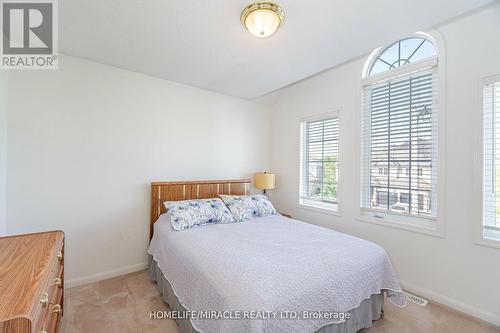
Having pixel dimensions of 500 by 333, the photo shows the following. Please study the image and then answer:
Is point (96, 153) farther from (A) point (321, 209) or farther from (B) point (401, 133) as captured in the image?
(B) point (401, 133)

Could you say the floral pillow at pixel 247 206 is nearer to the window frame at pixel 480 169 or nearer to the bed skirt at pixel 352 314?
the bed skirt at pixel 352 314

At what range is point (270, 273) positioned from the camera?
145 centimetres

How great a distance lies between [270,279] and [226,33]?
2064 millimetres

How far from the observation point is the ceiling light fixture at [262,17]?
164cm

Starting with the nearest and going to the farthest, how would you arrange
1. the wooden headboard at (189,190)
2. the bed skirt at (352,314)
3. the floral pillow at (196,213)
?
1. the bed skirt at (352,314)
2. the floral pillow at (196,213)
3. the wooden headboard at (189,190)

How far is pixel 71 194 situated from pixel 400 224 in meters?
3.60

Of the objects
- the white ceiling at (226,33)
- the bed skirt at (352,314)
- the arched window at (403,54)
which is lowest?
the bed skirt at (352,314)

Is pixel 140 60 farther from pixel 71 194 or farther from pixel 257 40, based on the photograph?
pixel 71 194

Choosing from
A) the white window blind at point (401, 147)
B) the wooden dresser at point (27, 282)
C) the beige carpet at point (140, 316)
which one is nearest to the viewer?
the wooden dresser at point (27, 282)

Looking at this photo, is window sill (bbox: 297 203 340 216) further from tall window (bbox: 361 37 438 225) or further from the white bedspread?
the white bedspread

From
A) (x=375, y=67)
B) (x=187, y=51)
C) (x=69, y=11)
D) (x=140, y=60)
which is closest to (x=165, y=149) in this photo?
(x=140, y=60)

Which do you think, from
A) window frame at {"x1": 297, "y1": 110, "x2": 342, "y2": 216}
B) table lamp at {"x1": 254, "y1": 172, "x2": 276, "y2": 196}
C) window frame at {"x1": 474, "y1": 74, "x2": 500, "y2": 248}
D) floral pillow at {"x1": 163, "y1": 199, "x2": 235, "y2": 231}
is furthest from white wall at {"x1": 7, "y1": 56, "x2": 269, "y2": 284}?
window frame at {"x1": 474, "y1": 74, "x2": 500, "y2": 248}

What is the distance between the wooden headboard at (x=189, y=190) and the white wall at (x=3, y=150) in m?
1.28

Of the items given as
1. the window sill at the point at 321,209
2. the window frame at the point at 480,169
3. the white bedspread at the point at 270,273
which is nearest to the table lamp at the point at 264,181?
the window sill at the point at 321,209
